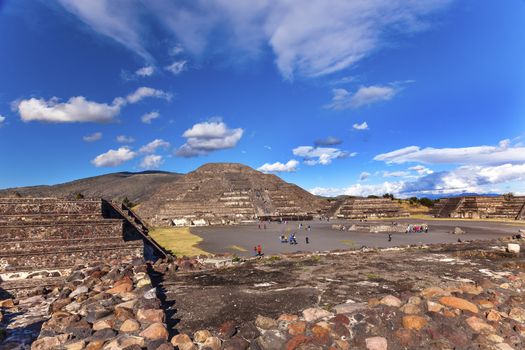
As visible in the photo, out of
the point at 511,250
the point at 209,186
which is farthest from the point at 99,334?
the point at 209,186

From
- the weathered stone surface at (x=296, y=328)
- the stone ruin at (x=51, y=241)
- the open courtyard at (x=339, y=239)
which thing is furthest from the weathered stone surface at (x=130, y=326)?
the open courtyard at (x=339, y=239)

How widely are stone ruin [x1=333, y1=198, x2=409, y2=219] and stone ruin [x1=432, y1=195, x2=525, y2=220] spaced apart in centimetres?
652

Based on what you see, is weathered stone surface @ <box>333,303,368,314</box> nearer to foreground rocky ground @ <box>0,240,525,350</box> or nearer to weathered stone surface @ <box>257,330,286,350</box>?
foreground rocky ground @ <box>0,240,525,350</box>

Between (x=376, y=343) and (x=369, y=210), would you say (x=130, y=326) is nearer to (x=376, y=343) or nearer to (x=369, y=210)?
(x=376, y=343)

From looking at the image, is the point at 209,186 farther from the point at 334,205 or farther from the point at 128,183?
the point at 128,183

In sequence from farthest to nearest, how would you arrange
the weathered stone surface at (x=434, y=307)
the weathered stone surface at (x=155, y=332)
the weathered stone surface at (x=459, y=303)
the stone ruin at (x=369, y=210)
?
the stone ruin at (x=369, y=210) < the weathered stone surface at (x=459, y=303) < the weathered stone surface at (x=434, y=307) < the weathered stone surface at (x=155, y=332)

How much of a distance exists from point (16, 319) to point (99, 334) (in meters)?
3.72

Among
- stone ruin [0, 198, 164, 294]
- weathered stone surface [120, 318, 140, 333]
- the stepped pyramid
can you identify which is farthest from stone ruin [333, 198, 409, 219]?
weathered stone surface [120, 318, 140, 333]

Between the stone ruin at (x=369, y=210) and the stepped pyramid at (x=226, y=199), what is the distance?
23.9 feet

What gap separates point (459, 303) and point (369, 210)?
2006 inches

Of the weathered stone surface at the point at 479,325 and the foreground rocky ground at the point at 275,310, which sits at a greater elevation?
the foreground rocky ground at the point at 275,310

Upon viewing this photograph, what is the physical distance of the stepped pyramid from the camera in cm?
5591

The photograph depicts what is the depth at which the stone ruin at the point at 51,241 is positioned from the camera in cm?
1159

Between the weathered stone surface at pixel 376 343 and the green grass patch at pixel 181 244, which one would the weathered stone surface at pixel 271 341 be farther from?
the green grass patch at pixel 181 244
